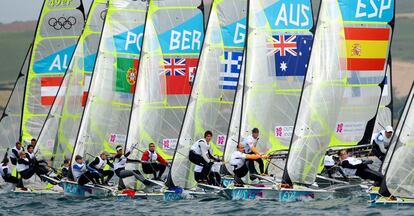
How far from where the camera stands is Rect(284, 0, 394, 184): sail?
32.8m

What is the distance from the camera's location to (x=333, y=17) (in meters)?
34.5

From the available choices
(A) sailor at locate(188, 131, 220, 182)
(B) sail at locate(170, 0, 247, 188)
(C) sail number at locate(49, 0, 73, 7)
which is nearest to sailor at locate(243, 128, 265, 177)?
(A) sailor at locate(188, 131, 220, 182)

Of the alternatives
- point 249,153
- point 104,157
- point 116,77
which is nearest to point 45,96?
point 116,77

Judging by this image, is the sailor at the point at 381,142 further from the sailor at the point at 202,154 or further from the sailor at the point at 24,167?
the sailor at the point at 24,167

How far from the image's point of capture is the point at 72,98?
149ft

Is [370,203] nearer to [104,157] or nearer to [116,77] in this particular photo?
[104,157]

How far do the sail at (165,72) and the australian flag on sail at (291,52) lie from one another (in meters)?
4.02

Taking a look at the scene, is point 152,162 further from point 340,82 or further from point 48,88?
point 48,88

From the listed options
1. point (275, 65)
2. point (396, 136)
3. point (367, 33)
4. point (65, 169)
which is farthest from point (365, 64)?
point (65, 169)

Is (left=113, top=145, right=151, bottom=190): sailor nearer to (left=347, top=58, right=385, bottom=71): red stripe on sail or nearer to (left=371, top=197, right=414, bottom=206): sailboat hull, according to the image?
(left=347, top=58, right=385, bottom=71): red stripe on sail

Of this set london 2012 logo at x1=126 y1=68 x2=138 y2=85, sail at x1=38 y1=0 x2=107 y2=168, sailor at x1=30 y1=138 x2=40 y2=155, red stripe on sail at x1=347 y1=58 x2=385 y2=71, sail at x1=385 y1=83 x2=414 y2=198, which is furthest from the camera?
sail at x1=38 y1=0 x2=107 y2=168

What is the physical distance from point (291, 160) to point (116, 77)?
39.0ft

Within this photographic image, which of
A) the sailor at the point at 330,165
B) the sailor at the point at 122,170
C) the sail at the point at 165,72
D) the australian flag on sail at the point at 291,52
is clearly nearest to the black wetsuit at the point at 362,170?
the sailor at the point at 330,165

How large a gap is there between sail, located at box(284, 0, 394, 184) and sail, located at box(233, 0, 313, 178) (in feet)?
5.63
